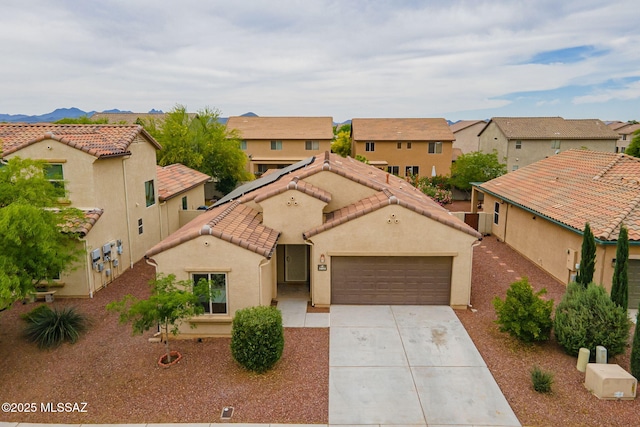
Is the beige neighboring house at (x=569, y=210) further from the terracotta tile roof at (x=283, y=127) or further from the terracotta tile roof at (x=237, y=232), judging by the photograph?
the terracotta tile roof at (x=283, y=127)

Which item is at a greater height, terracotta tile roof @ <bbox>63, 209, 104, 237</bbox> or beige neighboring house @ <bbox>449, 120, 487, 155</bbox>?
beige neighboring house @ <bbox>449, 120, 487, 155</bbox>

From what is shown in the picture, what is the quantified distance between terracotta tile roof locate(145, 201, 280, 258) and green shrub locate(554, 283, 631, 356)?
849 centimetres

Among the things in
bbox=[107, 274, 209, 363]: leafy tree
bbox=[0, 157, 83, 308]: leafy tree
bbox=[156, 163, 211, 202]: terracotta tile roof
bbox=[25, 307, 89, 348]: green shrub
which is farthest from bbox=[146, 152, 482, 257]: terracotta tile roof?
bbox=[156, 163, 211, 202]: terracotta tile roof

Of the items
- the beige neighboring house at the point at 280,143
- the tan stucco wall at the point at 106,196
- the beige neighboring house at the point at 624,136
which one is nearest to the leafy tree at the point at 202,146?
the beige neighboring house at the point at 280,143

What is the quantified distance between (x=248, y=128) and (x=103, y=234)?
34008 mm

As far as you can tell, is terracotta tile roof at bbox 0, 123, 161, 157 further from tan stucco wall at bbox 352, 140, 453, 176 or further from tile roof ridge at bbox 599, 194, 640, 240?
tan stucco wall at bbox 352, 140, 453, 176

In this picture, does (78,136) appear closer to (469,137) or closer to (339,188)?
(339,188)

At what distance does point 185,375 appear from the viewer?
11234 mm

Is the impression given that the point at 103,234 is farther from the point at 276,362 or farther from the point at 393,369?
the point at 393,369

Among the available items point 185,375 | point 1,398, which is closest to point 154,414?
point 185,375

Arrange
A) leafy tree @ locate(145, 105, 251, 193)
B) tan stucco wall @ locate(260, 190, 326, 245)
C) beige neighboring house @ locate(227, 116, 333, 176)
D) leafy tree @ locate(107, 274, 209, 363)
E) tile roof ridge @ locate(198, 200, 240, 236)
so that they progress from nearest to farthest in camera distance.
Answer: leafy tree @ locate(107, 274, 209, 363) < tile roof ridge @ locate(198, 200, 240, 236) < tan stucco wall @ locate(260, 190, 326, 245) < leafy tree @ locate(145, 105, 251, 193) < beige neighboring house @ locate(227, 116, 333, 176)

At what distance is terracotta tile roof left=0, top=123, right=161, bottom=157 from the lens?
52.9 feet

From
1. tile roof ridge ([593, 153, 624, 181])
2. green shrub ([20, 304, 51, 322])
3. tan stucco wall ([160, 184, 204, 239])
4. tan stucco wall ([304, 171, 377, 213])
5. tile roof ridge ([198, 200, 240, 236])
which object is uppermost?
tile roof ridge ([593, 153, 624, 181])

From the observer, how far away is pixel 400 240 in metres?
15.1
